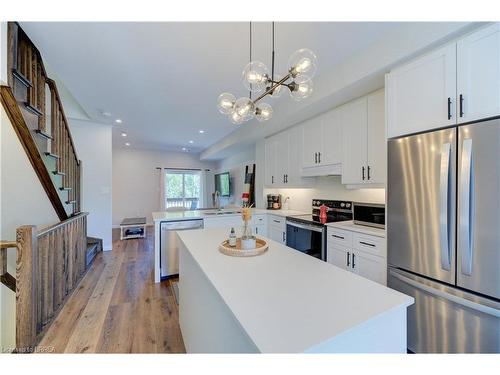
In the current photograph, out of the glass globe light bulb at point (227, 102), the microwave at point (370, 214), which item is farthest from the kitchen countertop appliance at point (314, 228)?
the glass globe light bulb at point (227, 102)

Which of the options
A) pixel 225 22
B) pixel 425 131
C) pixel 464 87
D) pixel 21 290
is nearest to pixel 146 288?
pixel 21 290

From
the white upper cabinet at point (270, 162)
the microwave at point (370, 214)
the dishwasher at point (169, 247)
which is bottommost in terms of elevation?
the dishwasher at point (169, 247)

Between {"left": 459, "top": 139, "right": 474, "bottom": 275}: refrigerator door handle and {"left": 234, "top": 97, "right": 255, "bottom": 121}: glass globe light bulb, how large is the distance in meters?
1.39

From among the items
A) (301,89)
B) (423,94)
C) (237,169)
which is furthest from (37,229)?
(237,169)

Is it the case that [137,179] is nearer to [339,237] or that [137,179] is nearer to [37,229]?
[37,229]

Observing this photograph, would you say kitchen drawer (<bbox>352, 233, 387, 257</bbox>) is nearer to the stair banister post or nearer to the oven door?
the oven door

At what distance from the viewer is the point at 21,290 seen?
154cm

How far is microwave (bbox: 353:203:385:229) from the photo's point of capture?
2.25 m

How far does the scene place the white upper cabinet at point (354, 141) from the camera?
93.6 inches

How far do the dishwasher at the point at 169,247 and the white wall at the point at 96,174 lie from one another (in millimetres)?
Answer: 2179

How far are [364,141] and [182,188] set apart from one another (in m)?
6.70

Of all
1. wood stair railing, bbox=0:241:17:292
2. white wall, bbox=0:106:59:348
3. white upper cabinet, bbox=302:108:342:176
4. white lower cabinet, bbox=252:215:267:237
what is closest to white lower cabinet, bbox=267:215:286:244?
white lower cabinet, bbox=252:215:267:237

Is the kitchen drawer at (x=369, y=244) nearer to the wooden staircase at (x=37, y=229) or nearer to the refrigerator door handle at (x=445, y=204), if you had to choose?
the refrigerator door handle at (x=445, y=204)
